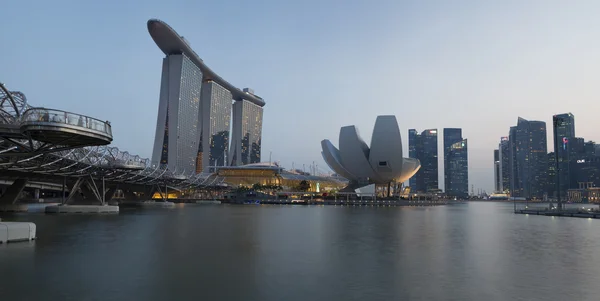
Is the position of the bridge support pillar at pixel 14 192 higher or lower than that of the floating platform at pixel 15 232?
higher

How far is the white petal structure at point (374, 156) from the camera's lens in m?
98.8

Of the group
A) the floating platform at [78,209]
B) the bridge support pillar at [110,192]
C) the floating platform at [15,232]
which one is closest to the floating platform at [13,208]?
the floating platform at [78,209]

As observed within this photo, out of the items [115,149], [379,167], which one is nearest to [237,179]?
[379,167]

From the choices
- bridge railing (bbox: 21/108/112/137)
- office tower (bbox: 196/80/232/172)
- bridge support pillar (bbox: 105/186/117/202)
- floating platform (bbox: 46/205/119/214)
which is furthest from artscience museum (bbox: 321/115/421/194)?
office tower (bbox: 196/80/232/172)

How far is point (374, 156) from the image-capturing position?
340 ft

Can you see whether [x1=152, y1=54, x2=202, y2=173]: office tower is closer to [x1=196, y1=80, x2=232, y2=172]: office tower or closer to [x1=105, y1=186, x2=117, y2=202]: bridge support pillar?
[x1=196, y1=80, x2=232, y2=172]: office tower

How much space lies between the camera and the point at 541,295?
33.9ft

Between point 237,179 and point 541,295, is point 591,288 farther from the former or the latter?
point 237,179

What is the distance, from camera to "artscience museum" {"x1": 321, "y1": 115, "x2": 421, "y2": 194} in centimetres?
9888

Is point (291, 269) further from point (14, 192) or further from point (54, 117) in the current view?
point (14, 192)

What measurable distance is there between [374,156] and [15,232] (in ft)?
297

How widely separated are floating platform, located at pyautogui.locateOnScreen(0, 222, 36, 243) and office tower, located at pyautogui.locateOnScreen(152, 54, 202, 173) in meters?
131

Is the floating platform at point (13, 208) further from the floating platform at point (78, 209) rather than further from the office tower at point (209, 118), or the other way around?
the office tower at point (209, 118)

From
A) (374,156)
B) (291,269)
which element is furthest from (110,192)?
(291,269)
